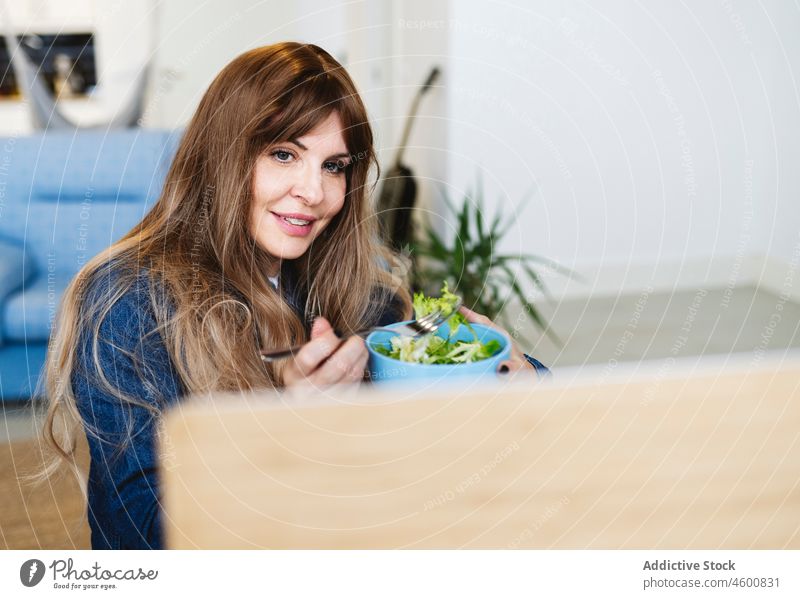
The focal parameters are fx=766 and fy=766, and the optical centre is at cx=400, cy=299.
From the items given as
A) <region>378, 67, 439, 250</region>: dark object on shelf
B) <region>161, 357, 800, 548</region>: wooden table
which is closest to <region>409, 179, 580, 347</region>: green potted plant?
<region>378, 67, 439, 250</region>: dark object on shelf

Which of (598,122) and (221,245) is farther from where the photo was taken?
(598,122)

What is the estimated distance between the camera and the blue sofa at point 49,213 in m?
0.81

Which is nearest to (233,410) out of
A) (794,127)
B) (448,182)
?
(448,182)

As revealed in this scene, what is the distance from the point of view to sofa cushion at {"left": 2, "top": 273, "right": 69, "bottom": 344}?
1.02 m

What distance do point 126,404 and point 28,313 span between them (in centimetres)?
63

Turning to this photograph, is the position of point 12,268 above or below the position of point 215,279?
below

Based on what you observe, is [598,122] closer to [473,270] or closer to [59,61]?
[473,270]

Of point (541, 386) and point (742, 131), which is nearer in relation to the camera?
point (541, 386)

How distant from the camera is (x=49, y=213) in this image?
3.04 feet

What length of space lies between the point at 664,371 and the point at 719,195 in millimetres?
1445

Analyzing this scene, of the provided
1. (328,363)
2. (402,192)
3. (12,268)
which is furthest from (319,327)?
(402,192)

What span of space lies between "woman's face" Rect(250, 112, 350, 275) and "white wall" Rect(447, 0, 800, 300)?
992mm
